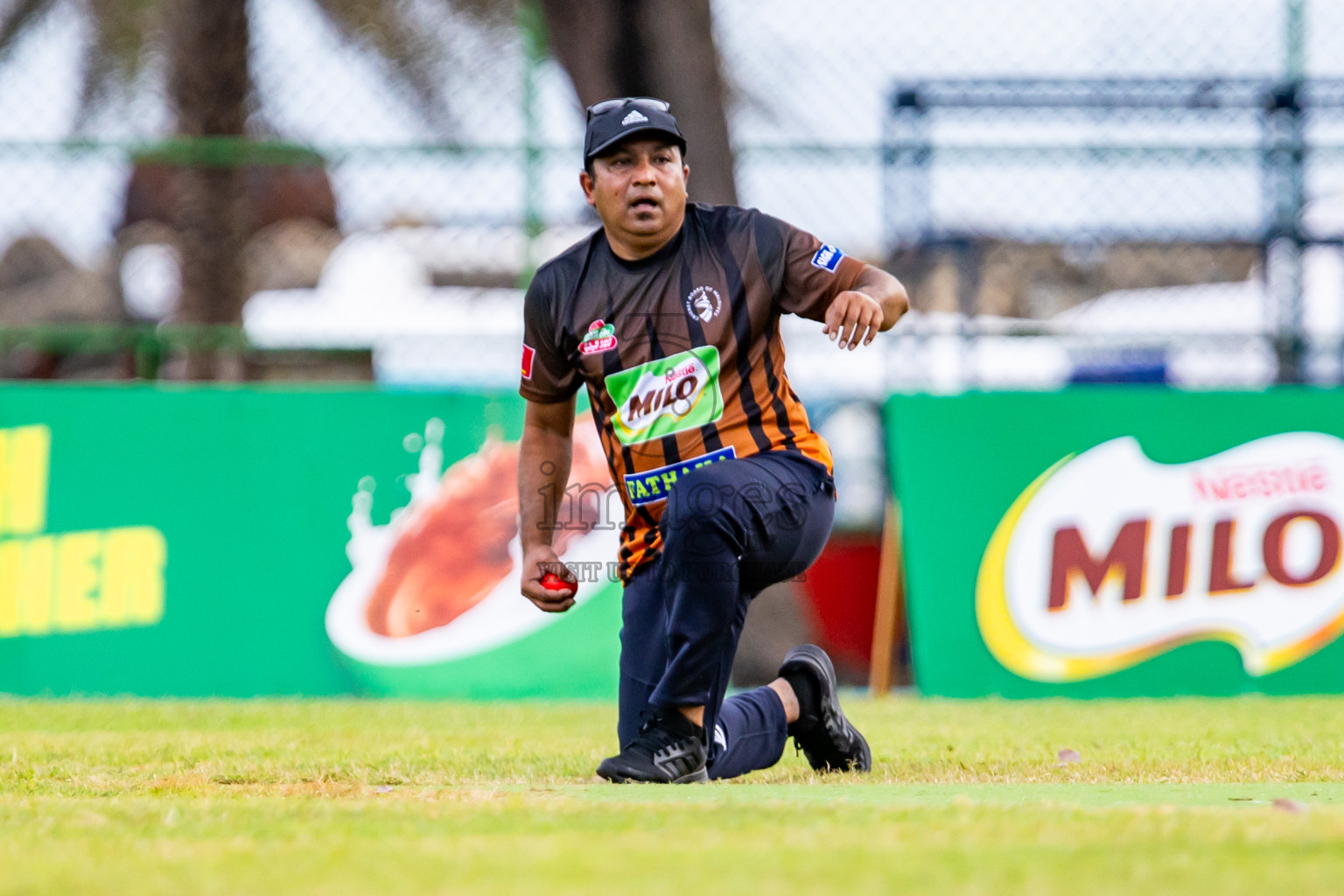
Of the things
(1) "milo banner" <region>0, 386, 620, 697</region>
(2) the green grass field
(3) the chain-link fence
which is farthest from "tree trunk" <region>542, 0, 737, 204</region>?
(2) the green grass field

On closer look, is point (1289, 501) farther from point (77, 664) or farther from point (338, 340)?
point (77, 664)

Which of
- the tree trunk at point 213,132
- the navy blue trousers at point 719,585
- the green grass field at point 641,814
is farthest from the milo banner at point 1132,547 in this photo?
the tree trunk at point 213,132

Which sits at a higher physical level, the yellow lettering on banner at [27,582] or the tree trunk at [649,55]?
the tree trunk at [649,55]

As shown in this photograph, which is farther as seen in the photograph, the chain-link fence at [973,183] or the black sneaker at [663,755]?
the chain-link fence at [973,183]

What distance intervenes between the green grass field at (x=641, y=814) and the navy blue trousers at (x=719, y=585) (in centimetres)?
18

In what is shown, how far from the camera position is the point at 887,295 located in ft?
13.0

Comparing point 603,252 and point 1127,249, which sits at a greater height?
point 1127,249

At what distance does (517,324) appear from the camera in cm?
874

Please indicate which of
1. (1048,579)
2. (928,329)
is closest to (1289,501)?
(1048,579)

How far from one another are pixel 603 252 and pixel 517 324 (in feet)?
14.5

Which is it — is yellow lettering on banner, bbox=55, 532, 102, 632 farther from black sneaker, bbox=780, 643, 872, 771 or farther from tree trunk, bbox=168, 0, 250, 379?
tree trunk, bbox=168, 0, 250, 379

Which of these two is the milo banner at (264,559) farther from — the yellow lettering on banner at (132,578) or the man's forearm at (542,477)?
the man's forearm at (542,477)

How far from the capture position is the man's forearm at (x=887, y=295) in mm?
3930

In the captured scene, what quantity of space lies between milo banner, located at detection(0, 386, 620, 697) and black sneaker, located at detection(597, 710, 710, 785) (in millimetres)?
3493
